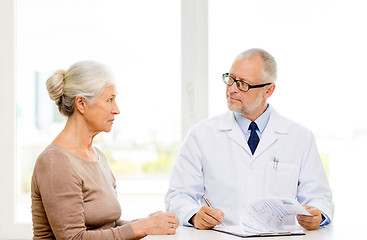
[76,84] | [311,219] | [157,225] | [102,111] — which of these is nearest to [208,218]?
[157,225]

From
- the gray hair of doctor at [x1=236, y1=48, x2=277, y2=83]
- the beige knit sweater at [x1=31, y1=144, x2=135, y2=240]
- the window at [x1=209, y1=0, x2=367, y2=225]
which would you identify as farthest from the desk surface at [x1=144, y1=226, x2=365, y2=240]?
the window at [x1=209, y1=0, x2=367, y2=225]

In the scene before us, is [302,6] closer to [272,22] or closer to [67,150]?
[272,22]

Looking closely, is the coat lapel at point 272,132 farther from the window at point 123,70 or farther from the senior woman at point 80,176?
the window at point 123,70

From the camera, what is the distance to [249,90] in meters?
2.40

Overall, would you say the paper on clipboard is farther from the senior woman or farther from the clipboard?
the senior woman

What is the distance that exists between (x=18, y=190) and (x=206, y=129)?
1.21 meters

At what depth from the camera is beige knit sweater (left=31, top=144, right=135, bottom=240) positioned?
6.45 ft

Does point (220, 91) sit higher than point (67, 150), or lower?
higher

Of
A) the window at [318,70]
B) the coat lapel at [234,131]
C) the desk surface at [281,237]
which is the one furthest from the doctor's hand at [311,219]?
the window at [318,70]

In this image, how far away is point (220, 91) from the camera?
3035mm

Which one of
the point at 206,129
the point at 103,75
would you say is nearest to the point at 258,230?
the point at 206,129

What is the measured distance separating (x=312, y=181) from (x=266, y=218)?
48 cm

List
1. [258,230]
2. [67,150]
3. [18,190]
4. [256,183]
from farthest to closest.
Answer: [18,190] < [256,183] < [67,150] < [258,230]

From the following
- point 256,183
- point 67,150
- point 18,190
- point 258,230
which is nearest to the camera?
point 258,230
